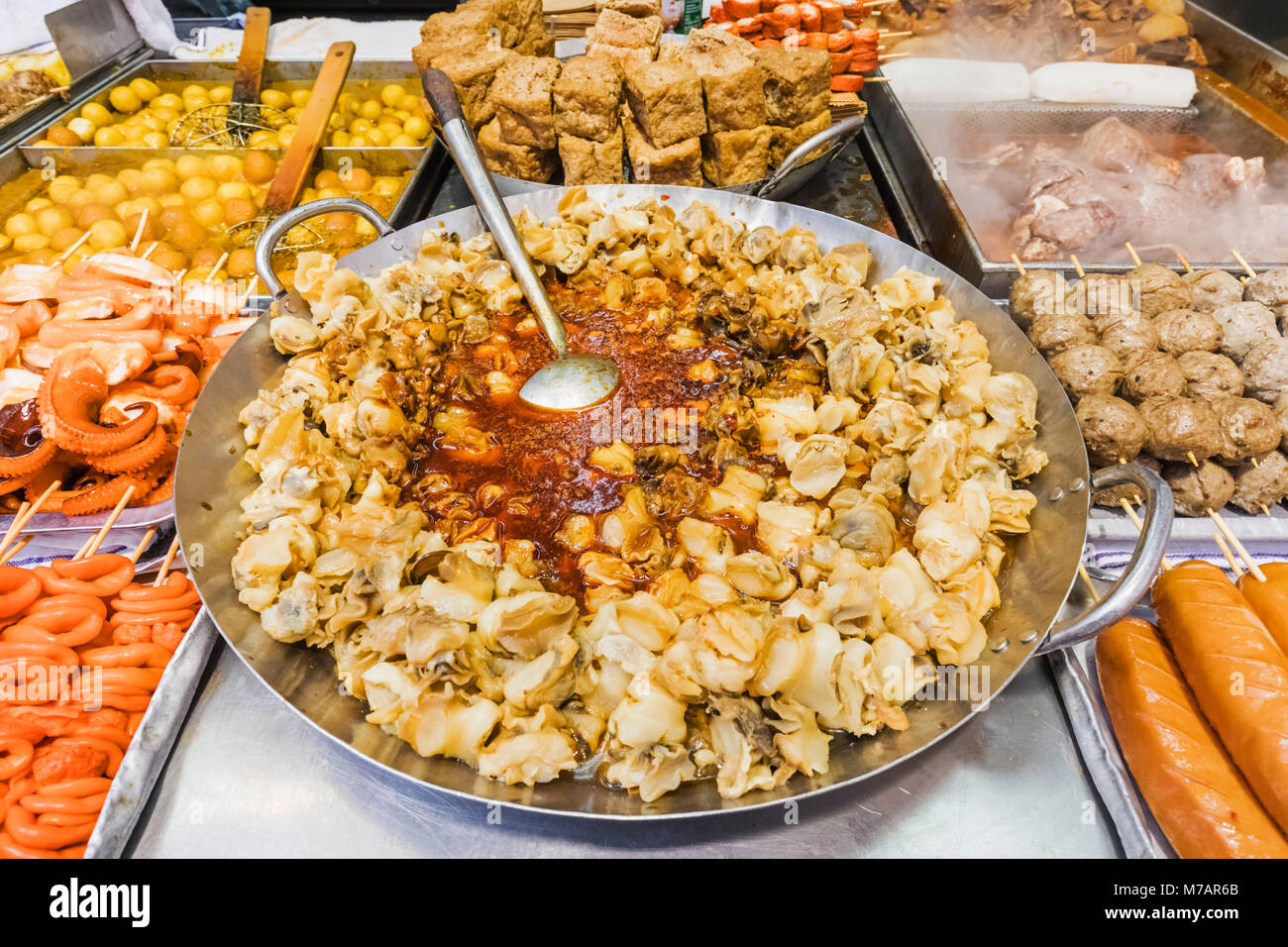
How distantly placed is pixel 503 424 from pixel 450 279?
956 mm

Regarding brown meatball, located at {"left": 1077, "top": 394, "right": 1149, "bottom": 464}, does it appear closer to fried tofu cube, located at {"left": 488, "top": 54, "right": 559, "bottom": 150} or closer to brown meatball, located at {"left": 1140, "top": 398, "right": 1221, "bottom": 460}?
brown meatball, located at {"left": 1140, "top": 398, "right": 1221, "bottom": 460}

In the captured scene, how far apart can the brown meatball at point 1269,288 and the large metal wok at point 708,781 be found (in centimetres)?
177

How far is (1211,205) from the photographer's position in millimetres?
4645

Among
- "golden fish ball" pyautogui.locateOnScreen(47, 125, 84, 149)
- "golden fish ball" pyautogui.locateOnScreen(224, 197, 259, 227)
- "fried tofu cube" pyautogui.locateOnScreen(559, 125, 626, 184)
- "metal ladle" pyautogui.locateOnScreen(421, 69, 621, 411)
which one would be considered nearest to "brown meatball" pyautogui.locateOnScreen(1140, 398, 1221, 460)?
"metal ladle" pyautogui.locateOnScreen(421, 69, 621, 411)

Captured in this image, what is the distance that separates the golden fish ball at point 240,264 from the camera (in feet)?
14.0

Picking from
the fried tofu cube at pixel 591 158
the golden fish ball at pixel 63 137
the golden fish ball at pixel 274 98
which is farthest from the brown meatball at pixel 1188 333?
the golden fish ball at pixel 63 137

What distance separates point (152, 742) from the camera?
2.17 metres

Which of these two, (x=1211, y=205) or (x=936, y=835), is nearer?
(x=936, y=835)

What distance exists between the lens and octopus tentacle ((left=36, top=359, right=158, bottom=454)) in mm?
2658

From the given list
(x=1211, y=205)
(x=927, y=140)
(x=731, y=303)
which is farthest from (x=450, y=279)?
(x=1211, y=205)

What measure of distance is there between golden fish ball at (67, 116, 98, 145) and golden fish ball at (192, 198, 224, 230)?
1.42 m

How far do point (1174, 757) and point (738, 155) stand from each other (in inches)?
153

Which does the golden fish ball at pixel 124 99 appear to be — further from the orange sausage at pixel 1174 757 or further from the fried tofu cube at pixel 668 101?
the orange sausage at pixel 1174 757

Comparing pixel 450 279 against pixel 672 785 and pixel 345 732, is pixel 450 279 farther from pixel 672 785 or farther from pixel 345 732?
pixel 672 785
